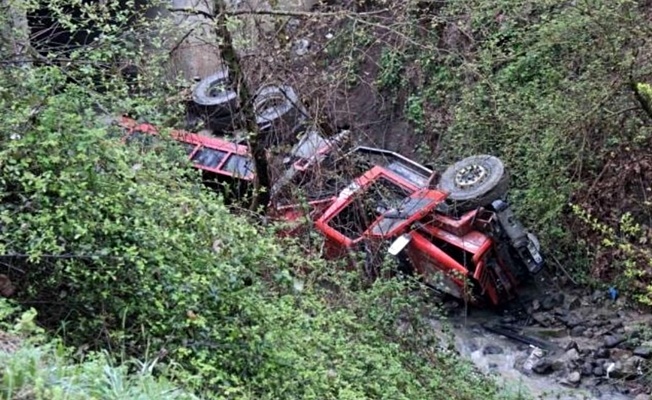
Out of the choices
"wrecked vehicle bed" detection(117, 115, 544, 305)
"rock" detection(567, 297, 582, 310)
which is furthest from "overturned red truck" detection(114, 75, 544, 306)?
"rock" detection(567, 297, 582, 310)

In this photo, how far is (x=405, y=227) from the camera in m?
9.29

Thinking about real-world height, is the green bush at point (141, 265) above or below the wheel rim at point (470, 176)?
above

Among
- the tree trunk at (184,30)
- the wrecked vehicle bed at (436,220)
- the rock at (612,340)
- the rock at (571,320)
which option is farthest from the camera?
the rock at (571,320)

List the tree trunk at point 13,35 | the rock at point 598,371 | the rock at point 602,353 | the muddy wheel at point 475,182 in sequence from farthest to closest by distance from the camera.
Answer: the muddy wheel at point 475,182 → the rock at point 602,353 → the rock at point 598,371 → the tree trunk at point 13,35

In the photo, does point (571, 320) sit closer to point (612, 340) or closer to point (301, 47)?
point (612, 340)

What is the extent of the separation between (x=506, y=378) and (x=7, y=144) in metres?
6.20

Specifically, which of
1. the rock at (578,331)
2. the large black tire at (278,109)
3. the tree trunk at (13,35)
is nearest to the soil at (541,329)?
the rock at (578,331)

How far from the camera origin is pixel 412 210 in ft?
31.0

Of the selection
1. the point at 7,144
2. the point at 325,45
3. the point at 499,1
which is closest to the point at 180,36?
the point at 325,45

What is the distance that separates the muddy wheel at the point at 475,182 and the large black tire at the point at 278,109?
2.66 meters

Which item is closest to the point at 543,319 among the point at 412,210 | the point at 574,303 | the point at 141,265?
the point at 574,303

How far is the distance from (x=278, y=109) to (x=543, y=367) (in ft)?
13.5

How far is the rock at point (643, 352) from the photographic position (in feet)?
27.9

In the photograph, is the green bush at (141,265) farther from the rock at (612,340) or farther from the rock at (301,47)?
the rock at (612,340)
